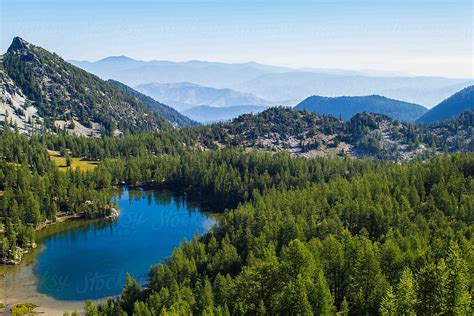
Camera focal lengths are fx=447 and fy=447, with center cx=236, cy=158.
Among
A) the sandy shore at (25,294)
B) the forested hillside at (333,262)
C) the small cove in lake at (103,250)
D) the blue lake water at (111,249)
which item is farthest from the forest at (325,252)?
the blue lake water at (111,249)

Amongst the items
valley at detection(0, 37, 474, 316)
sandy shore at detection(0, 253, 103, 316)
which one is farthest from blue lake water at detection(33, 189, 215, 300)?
sandy shore at detection(0, 253, 103, 316)

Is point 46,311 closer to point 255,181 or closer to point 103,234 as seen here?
point 103,234

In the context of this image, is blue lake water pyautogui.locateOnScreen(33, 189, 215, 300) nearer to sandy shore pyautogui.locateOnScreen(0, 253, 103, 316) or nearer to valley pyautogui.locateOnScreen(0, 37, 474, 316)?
valley pyautogui.locateOnScreen(0, 37, 474, 316)

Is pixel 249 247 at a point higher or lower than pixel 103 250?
higher

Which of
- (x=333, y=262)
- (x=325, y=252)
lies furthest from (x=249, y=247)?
(x=333, y=262)

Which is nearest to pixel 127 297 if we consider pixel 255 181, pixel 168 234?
pixel 168 234

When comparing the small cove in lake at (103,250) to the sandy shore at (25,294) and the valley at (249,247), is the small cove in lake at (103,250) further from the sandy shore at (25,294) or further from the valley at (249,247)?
the valley at (249,247)

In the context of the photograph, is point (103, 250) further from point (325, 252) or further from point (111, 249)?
point (325, 252)

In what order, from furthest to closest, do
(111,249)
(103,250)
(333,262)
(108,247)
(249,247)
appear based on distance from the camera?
(108,247)
(111,249)
(103,250)
(249,247)
(333,262)
